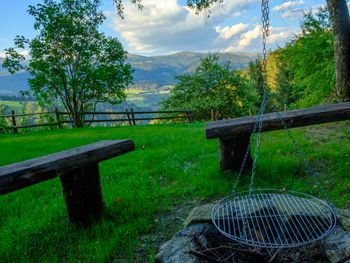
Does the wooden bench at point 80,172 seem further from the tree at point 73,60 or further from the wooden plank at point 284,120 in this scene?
the tree at point 73,60

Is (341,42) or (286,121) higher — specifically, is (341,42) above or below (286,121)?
above

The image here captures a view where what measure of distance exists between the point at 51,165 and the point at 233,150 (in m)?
2.69

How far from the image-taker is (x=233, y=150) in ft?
16.4

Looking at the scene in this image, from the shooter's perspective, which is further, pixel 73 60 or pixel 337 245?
pixel 73 60

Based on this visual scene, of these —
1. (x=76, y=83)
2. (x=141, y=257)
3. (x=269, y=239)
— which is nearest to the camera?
(x=269, y=239)

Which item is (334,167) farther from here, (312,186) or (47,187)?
(47,187)

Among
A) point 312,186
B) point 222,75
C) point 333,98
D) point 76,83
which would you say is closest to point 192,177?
point 312,186

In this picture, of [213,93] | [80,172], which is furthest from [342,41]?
[213,93]

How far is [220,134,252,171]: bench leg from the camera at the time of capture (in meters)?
4.98

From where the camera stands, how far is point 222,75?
28375 mm

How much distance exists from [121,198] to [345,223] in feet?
9.18

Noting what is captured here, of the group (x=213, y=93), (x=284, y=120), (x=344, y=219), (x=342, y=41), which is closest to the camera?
(x=344, y=219)

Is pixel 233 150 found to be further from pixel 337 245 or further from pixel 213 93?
pixel 213 93

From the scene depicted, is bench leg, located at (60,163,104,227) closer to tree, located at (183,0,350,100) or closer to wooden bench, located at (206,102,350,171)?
wooden bench, located at (206,102,350,171)
